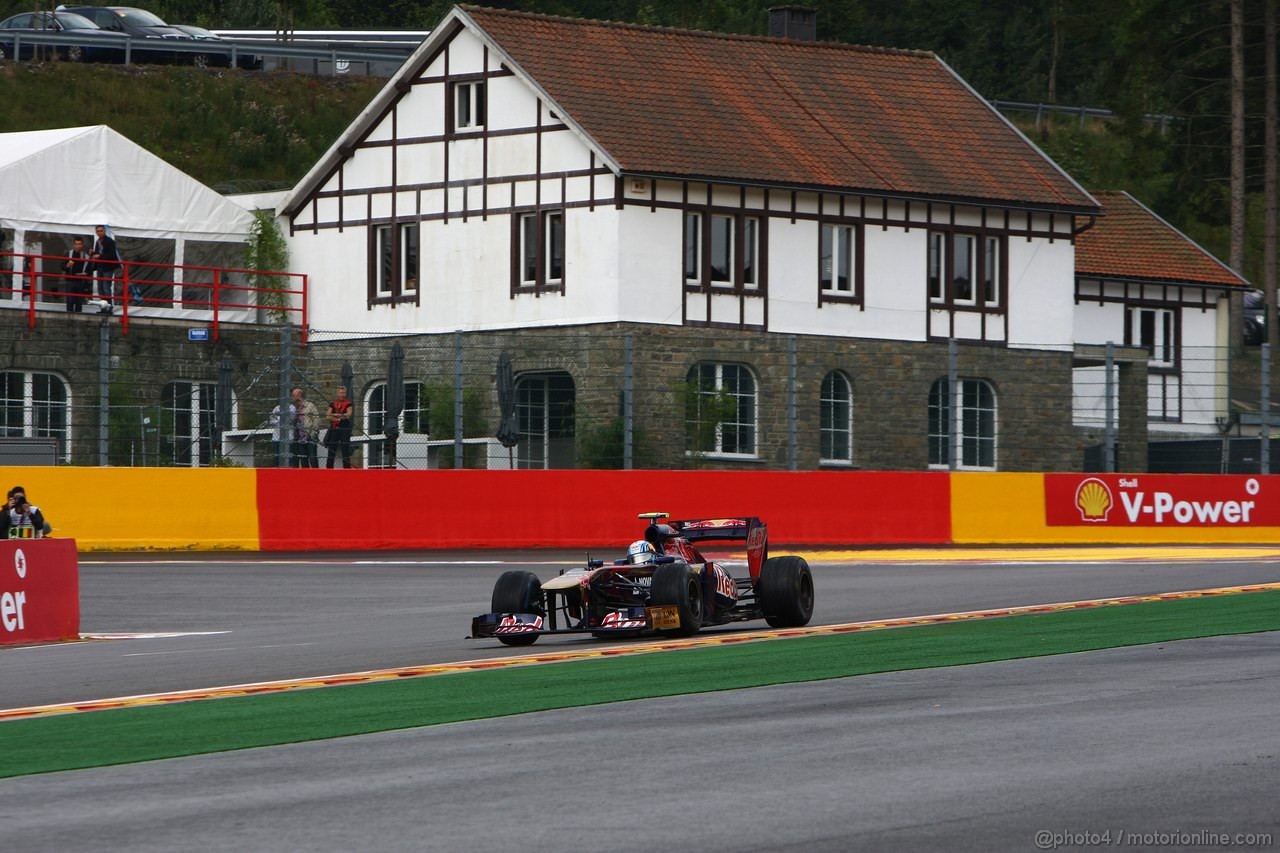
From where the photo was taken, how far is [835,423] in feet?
131

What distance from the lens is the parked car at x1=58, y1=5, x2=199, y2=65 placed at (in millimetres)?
56375

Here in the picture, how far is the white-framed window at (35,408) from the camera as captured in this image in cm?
3002

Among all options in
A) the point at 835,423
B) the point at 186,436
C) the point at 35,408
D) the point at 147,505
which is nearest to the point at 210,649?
the point at 147,505

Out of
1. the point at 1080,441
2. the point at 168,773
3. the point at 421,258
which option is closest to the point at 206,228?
the point at 421,258

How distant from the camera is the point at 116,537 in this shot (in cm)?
2816

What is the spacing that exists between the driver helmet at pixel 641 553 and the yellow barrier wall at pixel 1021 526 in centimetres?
1385

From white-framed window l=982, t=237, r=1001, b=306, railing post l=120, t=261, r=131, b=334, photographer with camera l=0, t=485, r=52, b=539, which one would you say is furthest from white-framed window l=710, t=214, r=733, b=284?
photographer with camera l=0, t=485, r=52, b=539

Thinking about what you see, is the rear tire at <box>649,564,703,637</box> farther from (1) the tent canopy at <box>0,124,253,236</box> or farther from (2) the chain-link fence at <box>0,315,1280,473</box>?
(1) the tent canopy at <box>0,124,253,236</box>

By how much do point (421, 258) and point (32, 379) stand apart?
8.37 metres

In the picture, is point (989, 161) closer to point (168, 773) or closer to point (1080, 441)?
point (1080, 441)

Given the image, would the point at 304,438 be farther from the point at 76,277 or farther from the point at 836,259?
the point at 836,259

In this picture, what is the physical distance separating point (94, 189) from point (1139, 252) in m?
24.8

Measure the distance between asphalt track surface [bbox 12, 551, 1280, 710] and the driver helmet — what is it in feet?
2.52

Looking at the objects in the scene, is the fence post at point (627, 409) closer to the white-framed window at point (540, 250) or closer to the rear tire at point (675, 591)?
the white-framed window at point (540, 250)
